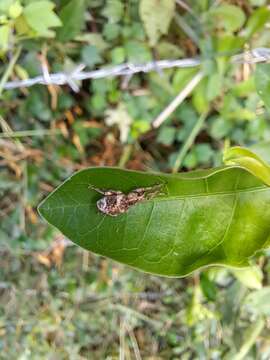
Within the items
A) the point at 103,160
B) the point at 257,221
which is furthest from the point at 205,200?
the point at 103,160

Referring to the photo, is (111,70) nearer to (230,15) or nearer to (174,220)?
(230,15)

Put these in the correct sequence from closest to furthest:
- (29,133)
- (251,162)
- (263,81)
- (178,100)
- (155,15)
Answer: (251,162) < (263,81) < (155,15) < (178,100) < (29,133)

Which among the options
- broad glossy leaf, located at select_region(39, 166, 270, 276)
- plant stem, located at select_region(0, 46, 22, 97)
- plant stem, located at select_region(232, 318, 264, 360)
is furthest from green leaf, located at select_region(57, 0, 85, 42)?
plant stem, located at select_region(232, 318, 264, 360)

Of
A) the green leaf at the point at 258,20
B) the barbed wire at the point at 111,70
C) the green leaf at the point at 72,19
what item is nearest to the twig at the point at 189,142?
the barbed wire at the point at 111,70

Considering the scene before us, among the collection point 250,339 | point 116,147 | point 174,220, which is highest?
point 174,220

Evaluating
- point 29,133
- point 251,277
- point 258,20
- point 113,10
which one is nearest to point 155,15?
point 113,10

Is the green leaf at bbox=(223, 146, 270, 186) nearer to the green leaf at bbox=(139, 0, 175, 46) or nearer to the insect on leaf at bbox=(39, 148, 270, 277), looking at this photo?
the insect on leaf at bbox=(39, 148, 270, 277)
